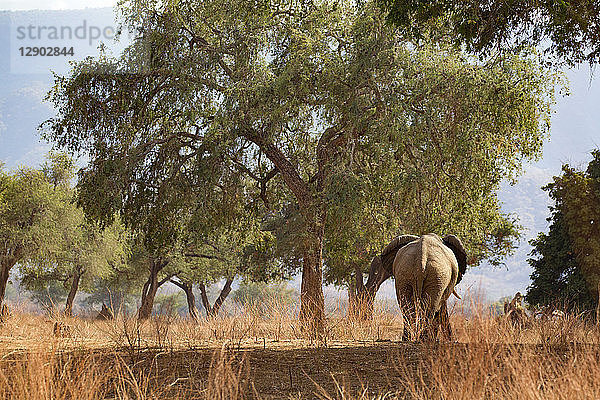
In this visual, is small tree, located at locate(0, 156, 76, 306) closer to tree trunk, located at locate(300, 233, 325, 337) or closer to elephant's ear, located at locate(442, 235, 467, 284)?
tree trunk, located at locate(300, 233, 325, 337)

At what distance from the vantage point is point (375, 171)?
1328cm

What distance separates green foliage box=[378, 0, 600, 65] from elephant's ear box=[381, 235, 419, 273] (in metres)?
3.51

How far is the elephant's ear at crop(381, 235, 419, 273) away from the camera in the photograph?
35.2 feet

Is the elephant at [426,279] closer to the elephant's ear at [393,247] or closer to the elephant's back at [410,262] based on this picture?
the elephant's back at [410,262]

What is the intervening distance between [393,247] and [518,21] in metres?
4.40

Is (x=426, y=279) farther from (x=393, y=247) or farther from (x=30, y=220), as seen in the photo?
(x=30, y=220)

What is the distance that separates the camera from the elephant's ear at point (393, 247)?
10734 mm

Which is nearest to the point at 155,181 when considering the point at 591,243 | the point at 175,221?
the point at 175,221

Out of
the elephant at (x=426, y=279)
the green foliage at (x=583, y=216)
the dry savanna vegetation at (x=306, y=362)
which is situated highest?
the green foliage at (x=583, y=216)

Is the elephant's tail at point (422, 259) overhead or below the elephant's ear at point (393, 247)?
below

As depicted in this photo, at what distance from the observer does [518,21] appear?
953 centimetres

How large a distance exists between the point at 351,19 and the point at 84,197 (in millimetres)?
7903

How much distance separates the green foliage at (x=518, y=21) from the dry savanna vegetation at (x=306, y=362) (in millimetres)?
4355

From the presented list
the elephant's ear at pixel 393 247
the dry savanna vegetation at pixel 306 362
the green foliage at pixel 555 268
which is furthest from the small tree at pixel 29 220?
the green foliage at pixel 555 268
